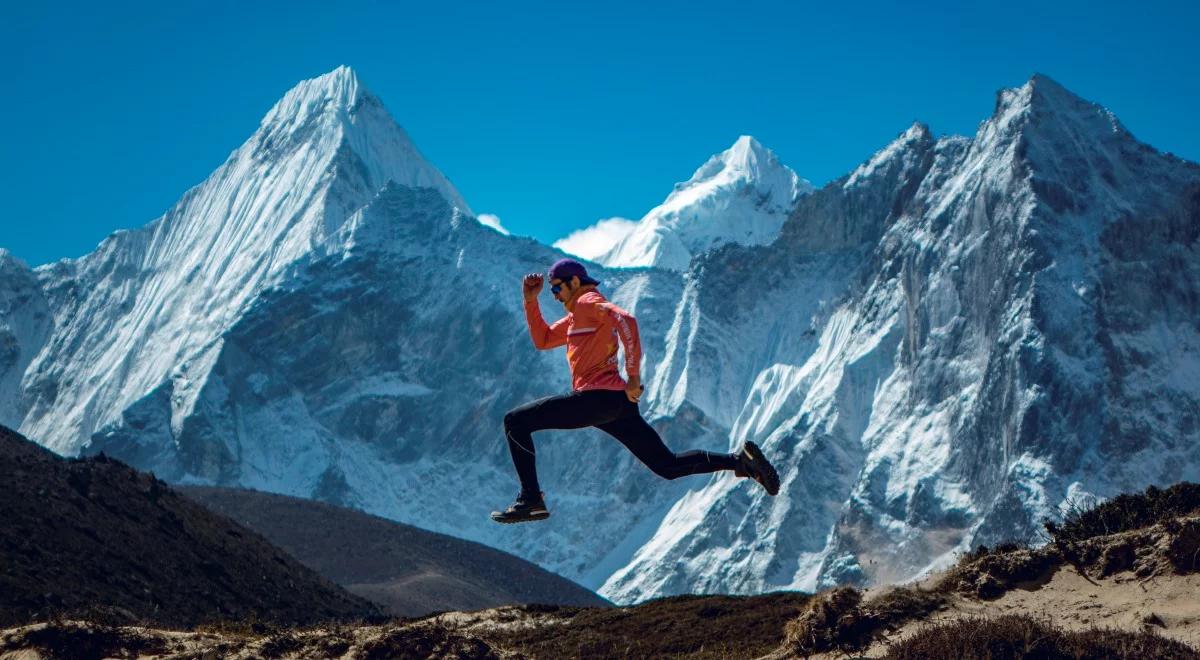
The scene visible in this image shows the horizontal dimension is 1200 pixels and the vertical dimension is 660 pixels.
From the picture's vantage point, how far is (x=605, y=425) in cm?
2008

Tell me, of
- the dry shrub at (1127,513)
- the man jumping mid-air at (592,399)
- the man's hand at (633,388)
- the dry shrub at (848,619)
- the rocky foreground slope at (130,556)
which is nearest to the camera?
the dry shrub at (848,619)

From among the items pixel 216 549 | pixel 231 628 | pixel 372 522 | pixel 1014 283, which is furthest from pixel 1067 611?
pixel 1014 283

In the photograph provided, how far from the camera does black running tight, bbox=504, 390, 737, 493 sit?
776 inches

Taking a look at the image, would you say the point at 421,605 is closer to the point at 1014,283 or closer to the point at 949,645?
the point at 1014,283

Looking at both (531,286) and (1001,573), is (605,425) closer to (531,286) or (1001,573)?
(531,286)

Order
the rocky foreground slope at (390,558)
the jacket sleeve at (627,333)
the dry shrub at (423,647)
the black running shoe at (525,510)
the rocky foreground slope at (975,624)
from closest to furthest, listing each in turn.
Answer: the rocky foreground slope at (975,624)
the jacket sleeve at (627,333)
the dry shrub at (423,647)
the black running shoe at (525,510)
the rocky foreground slope at (390,558)

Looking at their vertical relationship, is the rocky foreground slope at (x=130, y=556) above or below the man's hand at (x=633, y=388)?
above

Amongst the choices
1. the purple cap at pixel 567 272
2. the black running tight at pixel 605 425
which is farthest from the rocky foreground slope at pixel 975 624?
the purple cap at pixel 567 272

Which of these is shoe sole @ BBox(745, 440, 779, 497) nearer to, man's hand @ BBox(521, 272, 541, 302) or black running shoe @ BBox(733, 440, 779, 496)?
black running shoe @ BBox(733, 440, 779, 496)

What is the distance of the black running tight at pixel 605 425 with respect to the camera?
64.7ft

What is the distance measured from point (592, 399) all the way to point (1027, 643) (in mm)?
5192

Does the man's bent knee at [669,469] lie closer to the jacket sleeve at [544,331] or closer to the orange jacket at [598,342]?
the orange jacket at [598,342]

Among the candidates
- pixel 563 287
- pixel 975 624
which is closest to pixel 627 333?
pixel 563 287

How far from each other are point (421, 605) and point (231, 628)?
126899 millimetres
